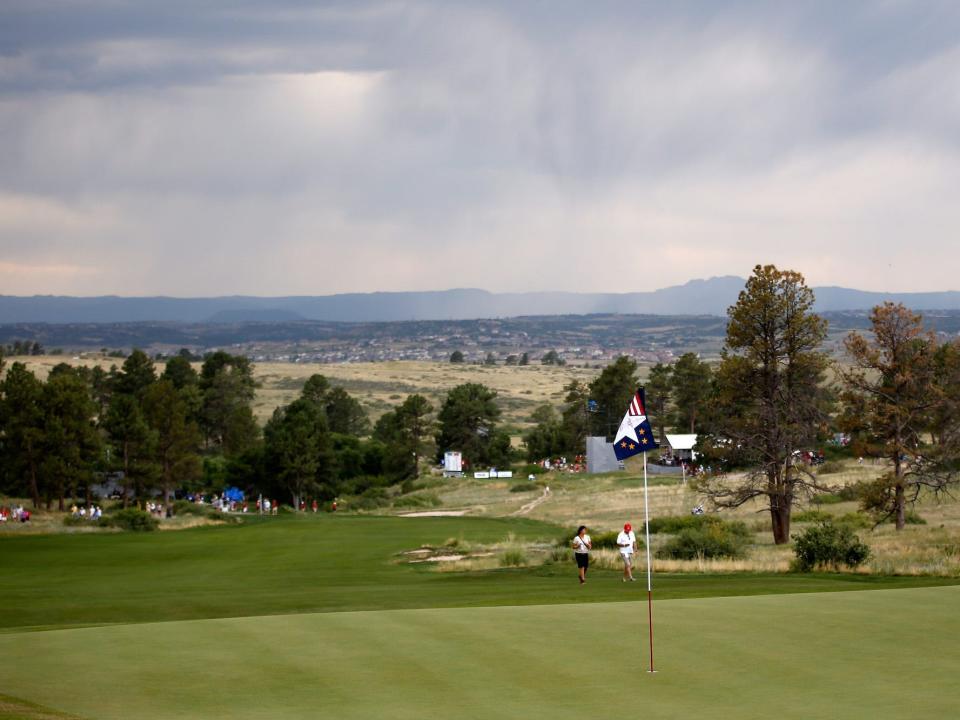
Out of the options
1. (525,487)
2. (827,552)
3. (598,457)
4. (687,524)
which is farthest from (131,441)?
(827,552)

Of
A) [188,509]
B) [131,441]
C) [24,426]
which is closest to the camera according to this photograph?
[24,426]

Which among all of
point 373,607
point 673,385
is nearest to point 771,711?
point 373,607

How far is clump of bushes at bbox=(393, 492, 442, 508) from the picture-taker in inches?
2997

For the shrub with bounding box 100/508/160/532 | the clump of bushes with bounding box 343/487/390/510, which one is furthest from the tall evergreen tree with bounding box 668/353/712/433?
the shrub with bounding box 100/508/160/532

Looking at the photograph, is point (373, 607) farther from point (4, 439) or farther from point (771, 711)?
point (4, 439)

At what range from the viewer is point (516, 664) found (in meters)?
15.6

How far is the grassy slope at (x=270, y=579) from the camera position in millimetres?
25266

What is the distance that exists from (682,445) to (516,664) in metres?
78.5

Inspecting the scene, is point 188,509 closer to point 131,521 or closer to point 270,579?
point 131,521

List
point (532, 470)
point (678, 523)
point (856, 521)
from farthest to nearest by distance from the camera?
point (532, 470) → point (856, 521) → point (678, 523)

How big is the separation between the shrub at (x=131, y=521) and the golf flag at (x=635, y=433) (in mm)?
43159

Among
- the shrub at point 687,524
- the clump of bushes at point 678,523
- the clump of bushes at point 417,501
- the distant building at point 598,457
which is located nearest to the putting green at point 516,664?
the shrub at point 687,524

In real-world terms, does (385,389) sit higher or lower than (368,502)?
higher

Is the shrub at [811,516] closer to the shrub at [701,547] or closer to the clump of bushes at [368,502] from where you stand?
the shrub at [701,547]
